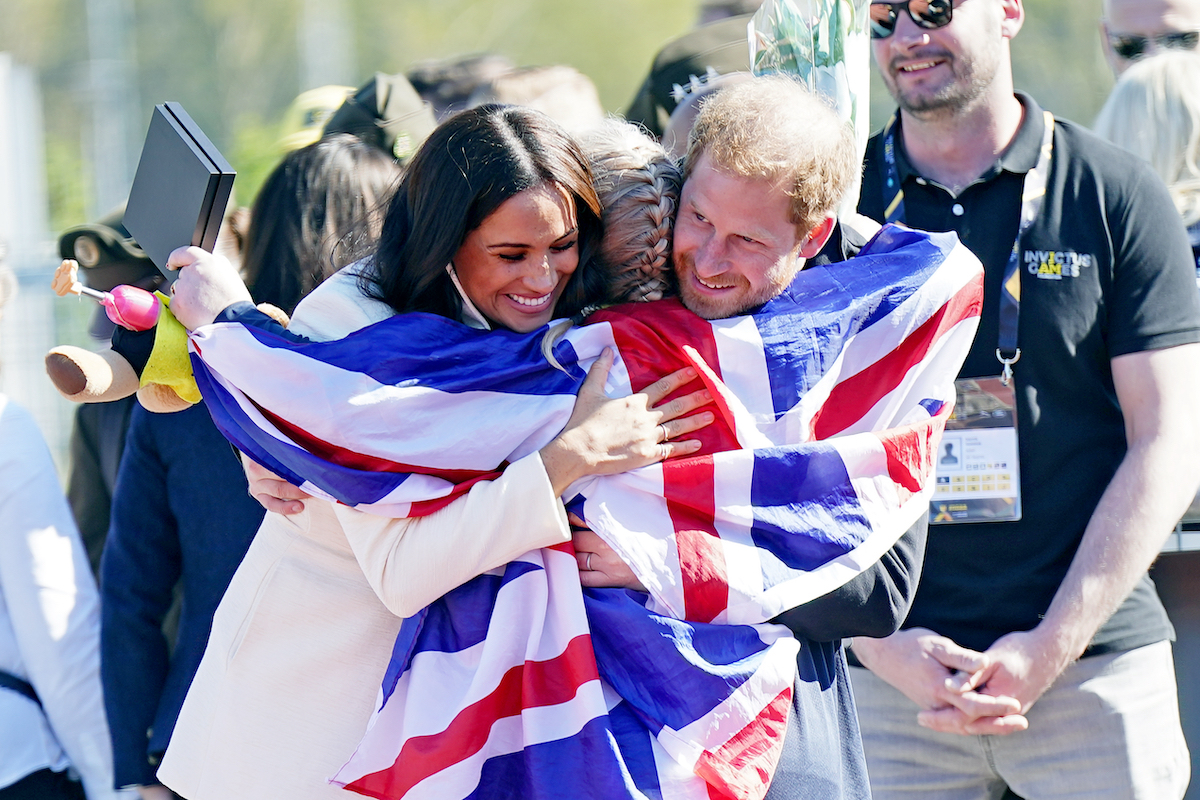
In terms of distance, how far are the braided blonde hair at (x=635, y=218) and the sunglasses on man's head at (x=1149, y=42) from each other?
212cm

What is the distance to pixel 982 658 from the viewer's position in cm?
248

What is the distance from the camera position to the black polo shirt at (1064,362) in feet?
8.35

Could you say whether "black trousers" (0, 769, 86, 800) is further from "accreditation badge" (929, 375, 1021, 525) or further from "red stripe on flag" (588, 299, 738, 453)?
"accreditation badge" (929, 375, 1021, 525)

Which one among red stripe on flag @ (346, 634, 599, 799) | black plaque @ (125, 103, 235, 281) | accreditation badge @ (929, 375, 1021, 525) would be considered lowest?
accreditation badge @ (929, 375, 1021, 525)

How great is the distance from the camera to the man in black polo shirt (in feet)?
8.15

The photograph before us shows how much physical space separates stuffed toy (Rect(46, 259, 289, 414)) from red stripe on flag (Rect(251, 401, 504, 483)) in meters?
0.17

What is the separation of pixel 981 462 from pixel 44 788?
1.92m

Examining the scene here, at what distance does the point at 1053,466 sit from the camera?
258cm

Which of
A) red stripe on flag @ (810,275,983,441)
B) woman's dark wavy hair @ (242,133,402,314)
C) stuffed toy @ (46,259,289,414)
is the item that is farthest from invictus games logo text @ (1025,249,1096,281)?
stuffed toy @ (46,259,289,414)

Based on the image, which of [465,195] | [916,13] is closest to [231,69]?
[916,13]

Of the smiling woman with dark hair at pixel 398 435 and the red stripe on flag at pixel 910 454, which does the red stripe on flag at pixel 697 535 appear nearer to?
the smiling woman with dark hair at pixel 398 435

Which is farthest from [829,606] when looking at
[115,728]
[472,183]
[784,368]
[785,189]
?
[115,728]

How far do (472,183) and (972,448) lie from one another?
1295 mm

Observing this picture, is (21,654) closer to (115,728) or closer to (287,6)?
(115,728)
